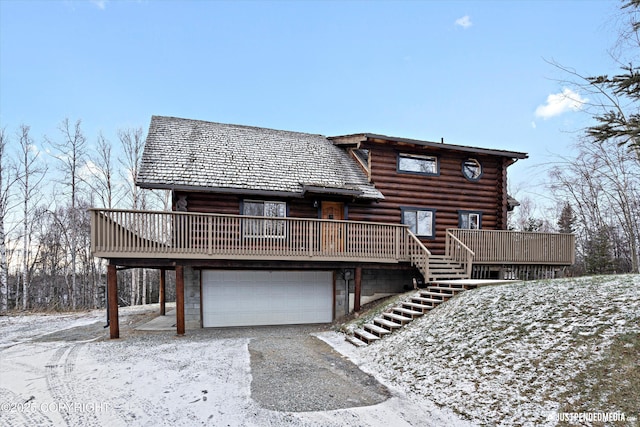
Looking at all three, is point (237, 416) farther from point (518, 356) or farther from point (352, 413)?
point (518, 356)

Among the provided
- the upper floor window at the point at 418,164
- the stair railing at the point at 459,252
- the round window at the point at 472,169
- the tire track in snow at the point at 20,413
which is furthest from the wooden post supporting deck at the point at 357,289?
the tire track in snow at the point at 20,413

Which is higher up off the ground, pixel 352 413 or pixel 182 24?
pixel 182 24

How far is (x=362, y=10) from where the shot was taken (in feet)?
52.1

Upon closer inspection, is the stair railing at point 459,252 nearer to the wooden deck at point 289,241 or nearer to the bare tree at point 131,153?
the wooden deck at point 289,241

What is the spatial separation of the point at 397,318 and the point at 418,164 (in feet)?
25.2

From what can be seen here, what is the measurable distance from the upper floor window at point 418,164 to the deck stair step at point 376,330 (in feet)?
23.4

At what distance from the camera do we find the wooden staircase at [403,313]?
864cm

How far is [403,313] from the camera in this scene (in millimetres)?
9289

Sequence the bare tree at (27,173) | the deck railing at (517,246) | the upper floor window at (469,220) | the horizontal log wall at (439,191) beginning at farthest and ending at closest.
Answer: the bare tree at (27,173) < the upper floor window at (469,220) < the horizontal log wall at (439,191) < the deck railing at (517,246)

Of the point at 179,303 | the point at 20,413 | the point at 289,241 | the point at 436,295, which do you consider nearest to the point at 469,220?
the point at 436,295

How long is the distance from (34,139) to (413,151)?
22.4 meters

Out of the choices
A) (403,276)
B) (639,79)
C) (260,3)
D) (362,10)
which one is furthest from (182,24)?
(639,79)

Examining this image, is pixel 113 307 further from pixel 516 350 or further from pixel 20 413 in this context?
pixel 516 350

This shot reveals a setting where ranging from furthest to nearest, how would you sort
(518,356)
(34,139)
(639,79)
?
1. (34,139)
2. (639,79)
3. (518,356)
